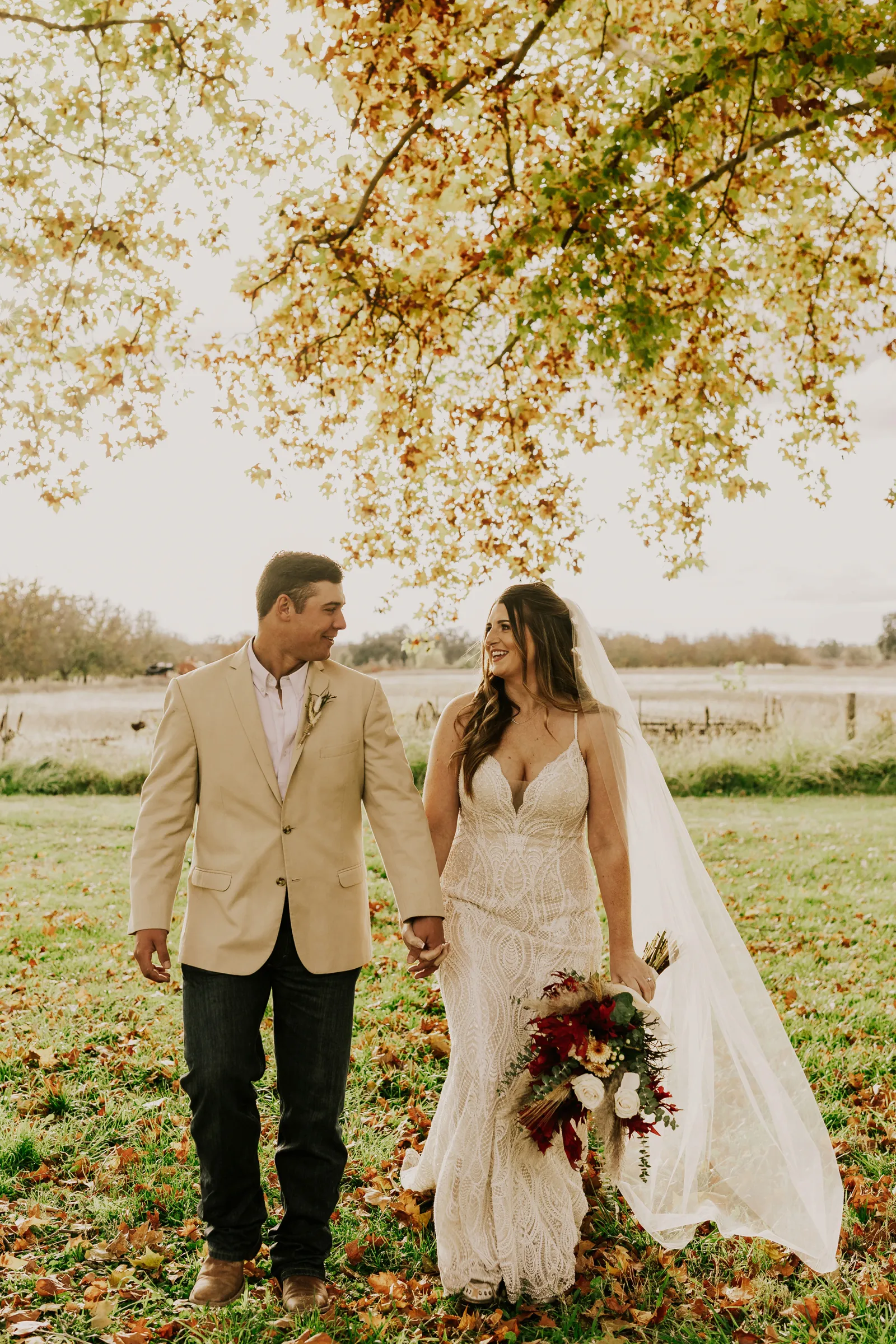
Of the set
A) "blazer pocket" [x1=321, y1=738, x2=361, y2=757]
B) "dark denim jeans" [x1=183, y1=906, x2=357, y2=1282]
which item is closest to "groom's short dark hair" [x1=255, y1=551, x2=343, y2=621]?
"blazer pocket" [x1=321, y1=738, x2=361, y2=757]

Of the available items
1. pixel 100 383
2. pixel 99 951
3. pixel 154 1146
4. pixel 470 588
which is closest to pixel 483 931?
pixel 154 1146

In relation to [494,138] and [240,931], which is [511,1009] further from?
[494,138]

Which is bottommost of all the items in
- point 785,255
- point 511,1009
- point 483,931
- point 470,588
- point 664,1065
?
point 664,1065

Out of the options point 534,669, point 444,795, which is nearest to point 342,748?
point 444,795

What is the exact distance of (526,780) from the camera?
4.26m

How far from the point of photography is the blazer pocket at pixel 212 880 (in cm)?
383

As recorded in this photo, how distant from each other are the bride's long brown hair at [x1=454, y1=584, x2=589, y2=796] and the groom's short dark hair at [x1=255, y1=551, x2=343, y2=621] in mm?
828

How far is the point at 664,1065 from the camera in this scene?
4.29 m

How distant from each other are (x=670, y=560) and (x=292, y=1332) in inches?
372

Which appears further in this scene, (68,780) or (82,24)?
(68,780)

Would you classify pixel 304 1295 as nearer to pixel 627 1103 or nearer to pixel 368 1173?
pixel 368 1173

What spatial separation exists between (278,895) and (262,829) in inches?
10.0

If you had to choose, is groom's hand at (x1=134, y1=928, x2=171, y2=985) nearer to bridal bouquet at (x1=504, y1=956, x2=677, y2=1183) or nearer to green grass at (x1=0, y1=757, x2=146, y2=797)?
bridal bouquet at (x1=504, y1=956, x2=677, y2=1183)

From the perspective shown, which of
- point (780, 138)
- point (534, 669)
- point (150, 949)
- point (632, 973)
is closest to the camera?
point (150, 949)
